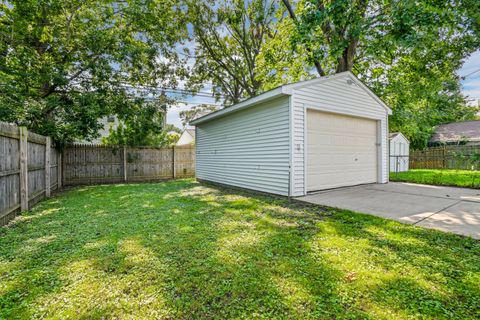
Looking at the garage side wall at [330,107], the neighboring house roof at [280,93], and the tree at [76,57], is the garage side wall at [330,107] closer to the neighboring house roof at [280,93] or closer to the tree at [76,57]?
the neighboring house roof at [280,93]

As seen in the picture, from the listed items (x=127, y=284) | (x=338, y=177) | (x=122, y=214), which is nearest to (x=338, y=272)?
(x=127, y=284)

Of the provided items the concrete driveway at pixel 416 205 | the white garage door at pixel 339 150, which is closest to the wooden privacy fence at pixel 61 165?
the concrete driveway at pixel 416 205

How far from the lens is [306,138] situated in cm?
602

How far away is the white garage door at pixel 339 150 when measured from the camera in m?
6.39

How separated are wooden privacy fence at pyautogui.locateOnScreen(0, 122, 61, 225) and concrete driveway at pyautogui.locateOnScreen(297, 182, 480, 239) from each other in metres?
5.91

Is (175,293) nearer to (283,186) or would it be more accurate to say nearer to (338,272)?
(338,272)

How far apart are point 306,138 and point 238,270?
436 centimetres

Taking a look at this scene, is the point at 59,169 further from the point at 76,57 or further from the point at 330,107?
the point at 330,107

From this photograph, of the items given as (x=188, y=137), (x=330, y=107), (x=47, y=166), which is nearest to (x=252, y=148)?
(x=330, y=107)

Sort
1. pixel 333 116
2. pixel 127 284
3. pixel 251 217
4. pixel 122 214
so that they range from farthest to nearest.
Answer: pixel 333 116
pixel 122 214
pixel 251 217
pixel 127 284

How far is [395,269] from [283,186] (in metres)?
3.66

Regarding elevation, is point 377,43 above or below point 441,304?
above

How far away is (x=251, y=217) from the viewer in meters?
4.36

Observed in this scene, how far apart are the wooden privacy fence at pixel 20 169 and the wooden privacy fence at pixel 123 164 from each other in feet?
11.9
